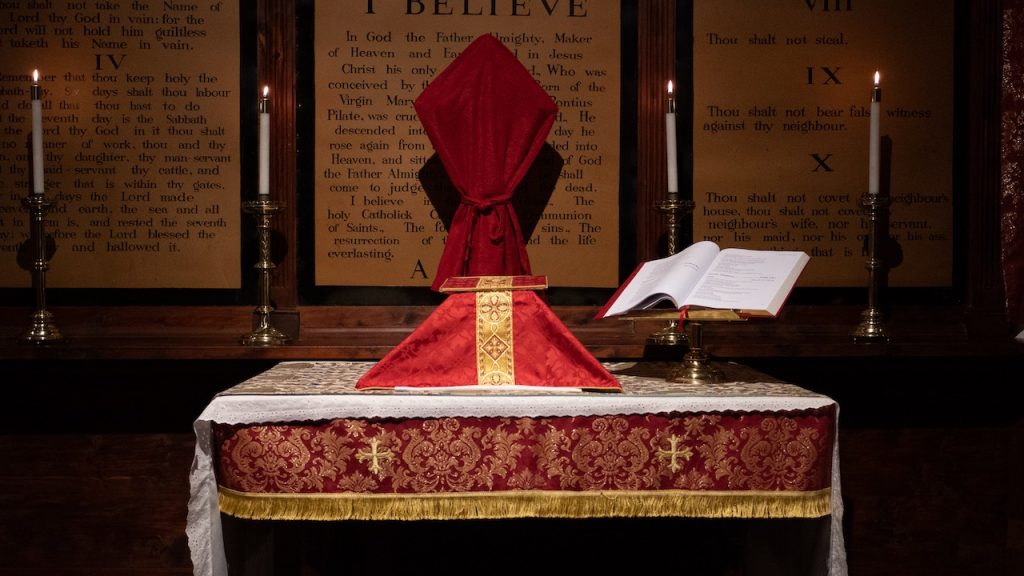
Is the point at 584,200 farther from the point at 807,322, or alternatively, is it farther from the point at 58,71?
the point at 58,71

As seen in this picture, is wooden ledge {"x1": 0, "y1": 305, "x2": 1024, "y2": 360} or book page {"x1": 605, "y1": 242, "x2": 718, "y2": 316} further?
wooden ledge {"x1": 0, "y1": 305, "x2": 1024, "y2": 360}

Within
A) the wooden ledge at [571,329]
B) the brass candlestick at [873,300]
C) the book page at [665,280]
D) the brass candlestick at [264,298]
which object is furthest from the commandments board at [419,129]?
the brass candlestick at [873,300]

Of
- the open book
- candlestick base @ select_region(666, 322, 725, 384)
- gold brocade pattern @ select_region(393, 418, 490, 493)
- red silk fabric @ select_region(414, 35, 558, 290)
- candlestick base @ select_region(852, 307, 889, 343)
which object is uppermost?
red silk fabric @ select_region(414, 35, 558, 290)

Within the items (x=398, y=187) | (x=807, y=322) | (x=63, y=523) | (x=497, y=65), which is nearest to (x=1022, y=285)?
(x=807, y=322)

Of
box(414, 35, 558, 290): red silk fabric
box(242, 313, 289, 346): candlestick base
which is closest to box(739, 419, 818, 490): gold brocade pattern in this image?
box(414, 35, 558, 290): red silk fabric

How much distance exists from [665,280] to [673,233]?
56cm

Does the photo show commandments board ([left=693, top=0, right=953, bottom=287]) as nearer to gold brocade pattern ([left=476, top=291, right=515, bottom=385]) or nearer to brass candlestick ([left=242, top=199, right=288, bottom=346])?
gold brocade pattern ([left=476, top=291, right=515, bottom=385])

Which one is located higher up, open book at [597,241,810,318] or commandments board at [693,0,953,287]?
commandments board at [693,0,953,287]

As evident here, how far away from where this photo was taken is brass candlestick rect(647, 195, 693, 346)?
2.87 meters

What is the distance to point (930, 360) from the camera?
302cm

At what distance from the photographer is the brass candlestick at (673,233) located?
287cm

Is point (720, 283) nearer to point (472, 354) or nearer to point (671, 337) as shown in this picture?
point (671, 337)

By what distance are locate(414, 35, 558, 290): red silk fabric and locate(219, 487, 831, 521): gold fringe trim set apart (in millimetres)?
925

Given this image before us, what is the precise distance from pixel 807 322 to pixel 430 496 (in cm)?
187
